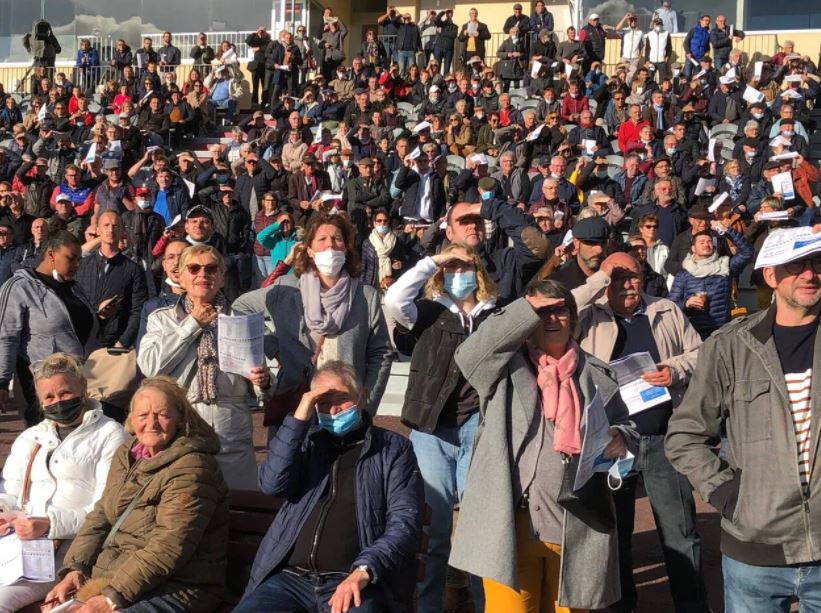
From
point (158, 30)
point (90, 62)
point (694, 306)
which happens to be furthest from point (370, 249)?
point (158, 30)

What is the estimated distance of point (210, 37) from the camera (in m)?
30.0

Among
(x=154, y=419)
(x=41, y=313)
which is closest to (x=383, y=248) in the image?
(x=41, y=313)

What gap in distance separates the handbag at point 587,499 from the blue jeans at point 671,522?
42.2 inches

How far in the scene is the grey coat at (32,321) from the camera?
268 inches

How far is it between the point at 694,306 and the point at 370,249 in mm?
4752

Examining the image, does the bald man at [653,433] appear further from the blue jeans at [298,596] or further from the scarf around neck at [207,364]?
the scarf around neck at [207,364]

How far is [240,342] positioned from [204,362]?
37 centimetres

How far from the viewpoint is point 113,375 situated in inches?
236

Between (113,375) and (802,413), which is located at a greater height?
(802,413)

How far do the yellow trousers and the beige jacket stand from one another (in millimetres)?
1372

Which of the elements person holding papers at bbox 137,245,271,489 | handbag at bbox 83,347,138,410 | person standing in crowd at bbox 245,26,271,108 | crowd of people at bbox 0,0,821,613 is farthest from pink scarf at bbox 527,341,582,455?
person standing in crowd at bbox 245,26,271,108

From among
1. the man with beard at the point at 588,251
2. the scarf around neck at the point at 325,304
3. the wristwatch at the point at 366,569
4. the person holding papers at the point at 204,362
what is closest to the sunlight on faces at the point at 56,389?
the person holding papers at the point at 204,362

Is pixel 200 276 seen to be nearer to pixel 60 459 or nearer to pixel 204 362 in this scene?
pixel 204 362

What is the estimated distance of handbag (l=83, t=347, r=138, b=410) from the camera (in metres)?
5.96
